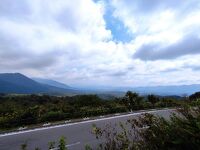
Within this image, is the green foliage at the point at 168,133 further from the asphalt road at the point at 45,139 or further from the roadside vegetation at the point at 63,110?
the roadside vegetation at the point at 63,110

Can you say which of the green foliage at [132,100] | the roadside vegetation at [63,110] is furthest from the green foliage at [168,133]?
the green foliage at [132,100]

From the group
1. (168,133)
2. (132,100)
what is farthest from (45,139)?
(132,100)

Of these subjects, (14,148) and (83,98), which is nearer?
(14,148)

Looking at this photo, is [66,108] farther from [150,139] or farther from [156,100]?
[150,139]

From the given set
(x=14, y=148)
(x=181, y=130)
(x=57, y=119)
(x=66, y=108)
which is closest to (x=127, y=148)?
(x=181, y=130)

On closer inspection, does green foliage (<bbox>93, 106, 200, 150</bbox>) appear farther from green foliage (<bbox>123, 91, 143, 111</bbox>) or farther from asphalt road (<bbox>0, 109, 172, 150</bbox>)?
green foliage (<bbox>123, 91, 143, 111</bbox>)

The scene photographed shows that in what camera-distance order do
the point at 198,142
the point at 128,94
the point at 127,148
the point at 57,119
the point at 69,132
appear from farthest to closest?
the point at 128,94, the point at 57,119, the point at 69,132, the point at 127,148, the point at 198,142

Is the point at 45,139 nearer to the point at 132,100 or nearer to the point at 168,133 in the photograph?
the point at 168,133

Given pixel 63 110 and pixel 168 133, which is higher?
pixel 63 110

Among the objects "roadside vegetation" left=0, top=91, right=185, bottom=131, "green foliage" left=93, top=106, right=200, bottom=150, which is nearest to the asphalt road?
"roadside vegetation" left=0, top=91, right=185, bottom=131

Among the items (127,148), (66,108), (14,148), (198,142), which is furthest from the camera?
(66,108)

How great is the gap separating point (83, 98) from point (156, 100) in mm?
8222

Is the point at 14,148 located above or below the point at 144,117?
below

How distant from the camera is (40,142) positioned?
472 inches
